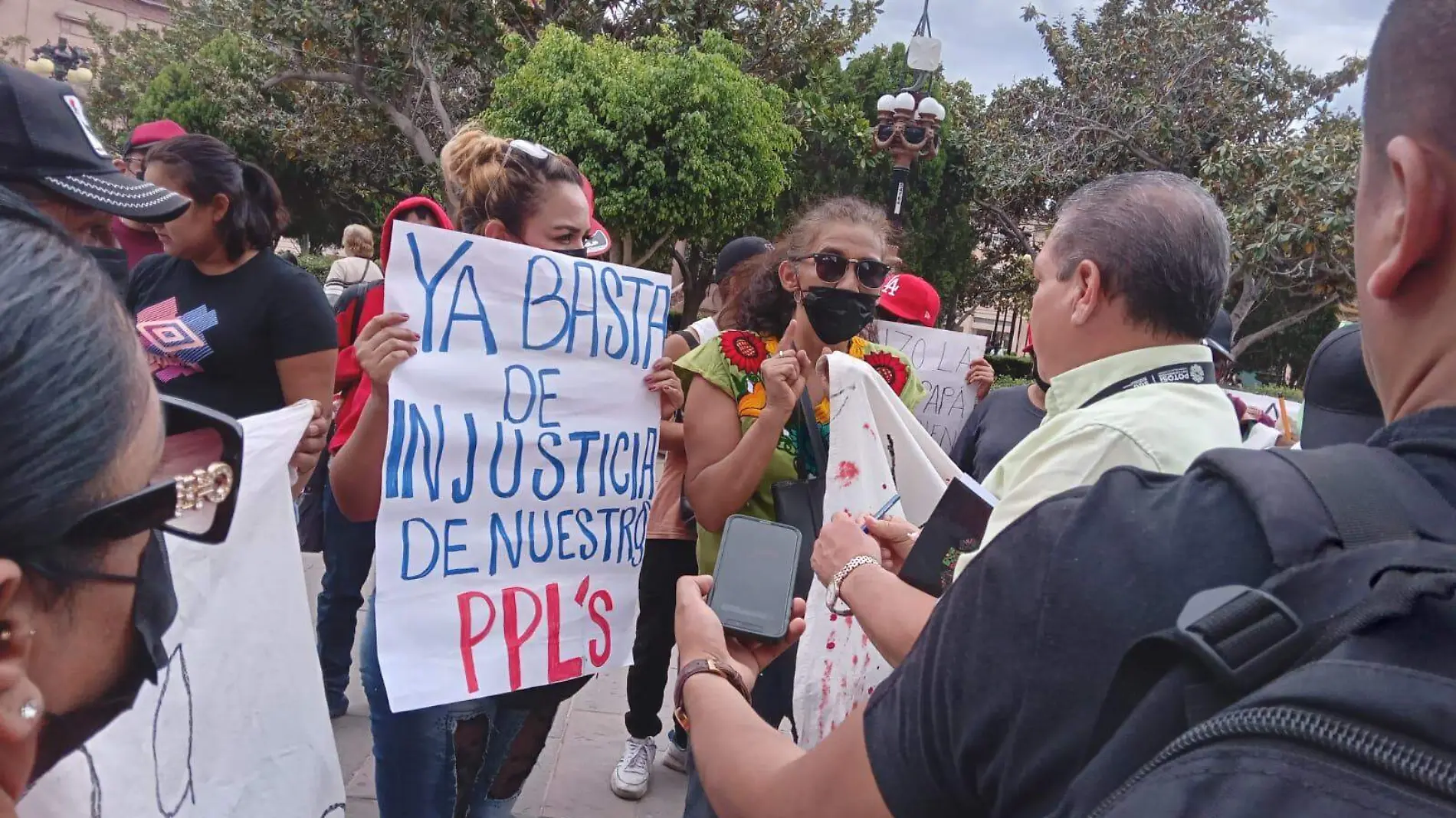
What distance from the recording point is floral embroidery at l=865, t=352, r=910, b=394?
9.34 feet

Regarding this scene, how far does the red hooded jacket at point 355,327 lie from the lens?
7.30 feet

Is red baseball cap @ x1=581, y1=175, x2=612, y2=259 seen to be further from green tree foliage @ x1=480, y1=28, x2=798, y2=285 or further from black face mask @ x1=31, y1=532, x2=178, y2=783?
green tree foliage @ x1=480, y1=28, x2=798, y2=285

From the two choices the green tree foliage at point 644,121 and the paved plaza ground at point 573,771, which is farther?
the green tree foliage at point 644,121

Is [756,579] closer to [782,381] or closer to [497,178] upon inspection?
[782,381]

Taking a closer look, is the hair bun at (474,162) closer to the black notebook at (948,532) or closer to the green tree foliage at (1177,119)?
the black notebook at (948,532)

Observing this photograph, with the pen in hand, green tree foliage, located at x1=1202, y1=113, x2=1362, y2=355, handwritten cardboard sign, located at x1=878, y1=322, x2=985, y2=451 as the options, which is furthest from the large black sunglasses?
green tree foliage, located at x1=1202, y1=113, x2=1362, y2=355

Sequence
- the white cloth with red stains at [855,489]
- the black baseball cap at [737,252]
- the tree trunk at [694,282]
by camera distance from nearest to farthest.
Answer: the white cloth with red stains at [855,489] → the black baseball cap at [737,252] → the tree trunk at [694,282]

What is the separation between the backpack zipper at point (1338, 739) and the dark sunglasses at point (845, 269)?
7.23 feet

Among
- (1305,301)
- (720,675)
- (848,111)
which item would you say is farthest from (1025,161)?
(720,675)

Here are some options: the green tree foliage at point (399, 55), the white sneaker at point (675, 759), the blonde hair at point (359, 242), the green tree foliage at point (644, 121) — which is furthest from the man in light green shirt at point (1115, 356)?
the green tree foliage at point (399, 55)

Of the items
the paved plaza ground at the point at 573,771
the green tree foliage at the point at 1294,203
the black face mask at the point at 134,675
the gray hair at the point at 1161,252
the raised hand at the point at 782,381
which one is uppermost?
the green tree foliage at the point at 1294,203

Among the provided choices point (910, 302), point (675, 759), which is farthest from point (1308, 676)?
point (910, 302)

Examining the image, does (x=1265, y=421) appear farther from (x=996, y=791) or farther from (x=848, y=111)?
(x=848, y=111)

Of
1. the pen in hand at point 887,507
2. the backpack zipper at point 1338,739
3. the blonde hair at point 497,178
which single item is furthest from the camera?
the blonde hair at point 497,178
